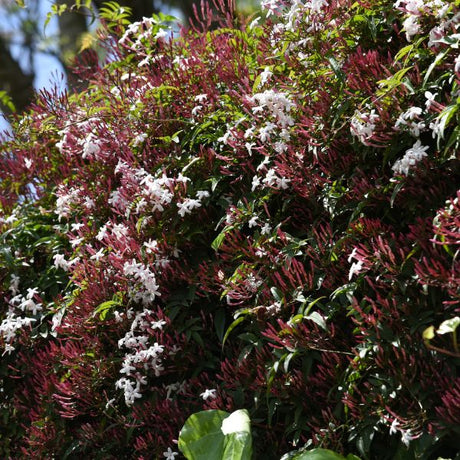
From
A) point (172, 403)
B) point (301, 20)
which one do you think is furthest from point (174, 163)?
point (172, 403)

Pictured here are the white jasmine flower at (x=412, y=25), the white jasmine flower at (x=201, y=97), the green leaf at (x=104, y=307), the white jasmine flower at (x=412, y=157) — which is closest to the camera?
the white jasmine flower at (x=412, y=157)

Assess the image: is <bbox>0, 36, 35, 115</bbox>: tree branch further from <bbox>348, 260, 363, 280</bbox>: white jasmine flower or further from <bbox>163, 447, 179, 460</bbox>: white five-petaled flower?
<bbox>348, 260, 363, 280</bbox>: white jasmine flower

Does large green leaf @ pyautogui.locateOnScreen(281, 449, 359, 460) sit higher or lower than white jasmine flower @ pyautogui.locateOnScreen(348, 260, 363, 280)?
lower

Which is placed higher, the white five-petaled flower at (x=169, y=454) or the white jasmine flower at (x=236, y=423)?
the white jasmine flower at (x=236, y=423)

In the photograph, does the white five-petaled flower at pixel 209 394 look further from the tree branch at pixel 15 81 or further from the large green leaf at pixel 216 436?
the tree branch at pixel 15 81

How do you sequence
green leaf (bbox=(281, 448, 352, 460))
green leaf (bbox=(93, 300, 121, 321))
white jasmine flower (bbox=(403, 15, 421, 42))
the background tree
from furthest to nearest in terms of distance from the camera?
the background tree, green leaf (bbox=(93, 300, 121, 321)), white jasmine flower (bbox=(403, 15, 421, 42)), green leaf (bbox=(281, 448, 352, 460))

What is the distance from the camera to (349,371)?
6.87 ft

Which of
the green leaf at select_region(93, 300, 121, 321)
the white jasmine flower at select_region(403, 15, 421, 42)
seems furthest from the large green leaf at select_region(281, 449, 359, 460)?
the white jasmine flower at select_region(403, 15, 421, 42)

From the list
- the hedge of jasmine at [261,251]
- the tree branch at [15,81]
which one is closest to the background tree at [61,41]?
the tree branch at [15,81]

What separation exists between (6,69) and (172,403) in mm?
4959

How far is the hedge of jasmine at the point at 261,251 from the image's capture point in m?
2.03

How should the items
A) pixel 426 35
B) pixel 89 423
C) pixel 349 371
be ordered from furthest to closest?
pixel 89 423, pixel 426 35, pixel 349 371

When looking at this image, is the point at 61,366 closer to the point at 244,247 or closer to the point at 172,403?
the point at 172,403

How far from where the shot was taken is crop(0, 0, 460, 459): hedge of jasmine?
6.64 feet
